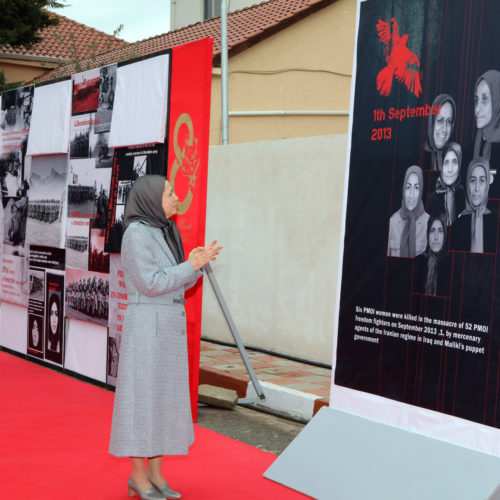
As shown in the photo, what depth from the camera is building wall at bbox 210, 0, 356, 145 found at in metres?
18.1

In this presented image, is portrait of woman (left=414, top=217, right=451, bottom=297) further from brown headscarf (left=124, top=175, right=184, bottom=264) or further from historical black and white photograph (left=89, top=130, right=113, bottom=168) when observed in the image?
historical black and white photograph (left=89, top=130, right=113, bottom=168)

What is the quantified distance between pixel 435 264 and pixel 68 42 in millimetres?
23874

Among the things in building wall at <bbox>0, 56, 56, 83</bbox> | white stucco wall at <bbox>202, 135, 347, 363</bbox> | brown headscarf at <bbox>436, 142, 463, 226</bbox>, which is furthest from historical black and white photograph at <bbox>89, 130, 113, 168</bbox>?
building wall at <bbox>0, 56, 56, 83</bbox>

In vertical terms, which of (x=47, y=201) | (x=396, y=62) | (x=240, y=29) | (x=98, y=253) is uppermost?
(x=240, y=29)

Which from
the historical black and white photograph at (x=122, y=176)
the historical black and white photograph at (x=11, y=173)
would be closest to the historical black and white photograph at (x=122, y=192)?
the historical black and white photograph at (x=122, y=176)

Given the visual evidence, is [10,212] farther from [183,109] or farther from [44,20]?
[44,20]

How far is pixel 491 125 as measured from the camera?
12.7 ft

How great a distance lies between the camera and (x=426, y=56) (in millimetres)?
4180

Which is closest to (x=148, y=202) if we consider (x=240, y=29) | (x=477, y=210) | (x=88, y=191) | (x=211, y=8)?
(x=477, y=210)

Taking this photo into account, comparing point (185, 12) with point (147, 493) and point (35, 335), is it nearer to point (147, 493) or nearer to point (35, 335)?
point (35, 335)

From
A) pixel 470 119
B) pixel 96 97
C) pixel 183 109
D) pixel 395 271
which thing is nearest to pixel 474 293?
pixel 395 271

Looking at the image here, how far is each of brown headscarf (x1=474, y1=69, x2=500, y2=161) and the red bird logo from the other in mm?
400

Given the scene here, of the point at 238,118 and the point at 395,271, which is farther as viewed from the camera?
the point at 238,118

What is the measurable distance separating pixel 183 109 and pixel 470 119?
309 cm
